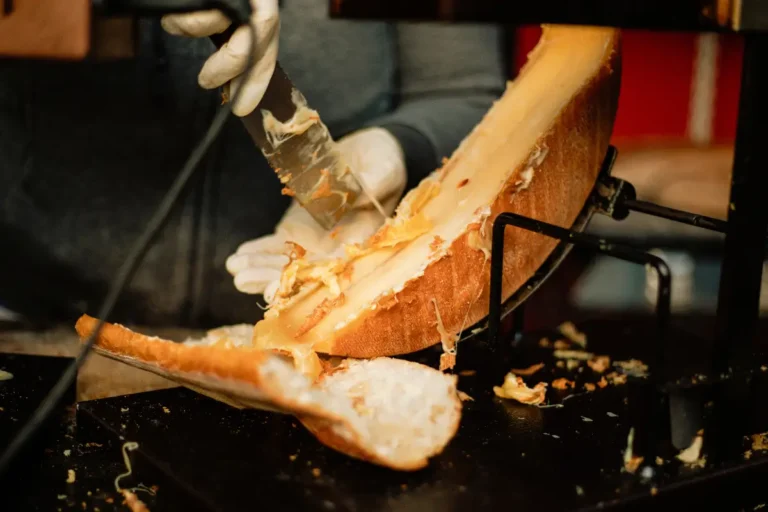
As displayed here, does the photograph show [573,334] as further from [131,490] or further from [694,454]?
[131,490]

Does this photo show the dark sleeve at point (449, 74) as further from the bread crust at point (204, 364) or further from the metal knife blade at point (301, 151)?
the bread crust at point (204, 364)

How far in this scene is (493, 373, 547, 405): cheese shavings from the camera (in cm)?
72

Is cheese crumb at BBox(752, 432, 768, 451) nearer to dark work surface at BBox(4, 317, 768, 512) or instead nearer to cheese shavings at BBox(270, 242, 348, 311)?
dark work surface at BBox(4, 317, 768, 512)

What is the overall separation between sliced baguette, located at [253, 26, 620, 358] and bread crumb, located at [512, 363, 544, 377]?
0.09 metres

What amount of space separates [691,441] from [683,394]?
0.13 feet

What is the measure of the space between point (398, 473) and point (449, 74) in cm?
92

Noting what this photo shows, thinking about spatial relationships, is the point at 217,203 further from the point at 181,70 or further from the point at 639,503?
the point at 639,503

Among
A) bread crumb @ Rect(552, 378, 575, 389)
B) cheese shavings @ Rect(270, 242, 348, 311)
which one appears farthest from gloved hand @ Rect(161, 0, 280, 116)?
bread crumb @ Rect(552, 378, 575, 389)

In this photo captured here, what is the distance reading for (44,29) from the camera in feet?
1.77

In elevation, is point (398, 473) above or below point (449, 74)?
below

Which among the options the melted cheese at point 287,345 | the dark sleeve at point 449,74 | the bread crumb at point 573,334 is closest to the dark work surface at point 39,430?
the melted cheese at point 287,345

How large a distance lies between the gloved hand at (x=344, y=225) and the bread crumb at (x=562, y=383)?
26 cm

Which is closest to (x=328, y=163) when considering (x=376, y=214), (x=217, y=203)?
(x=376, y=214)

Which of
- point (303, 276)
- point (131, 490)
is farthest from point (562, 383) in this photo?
point (131, 490)
